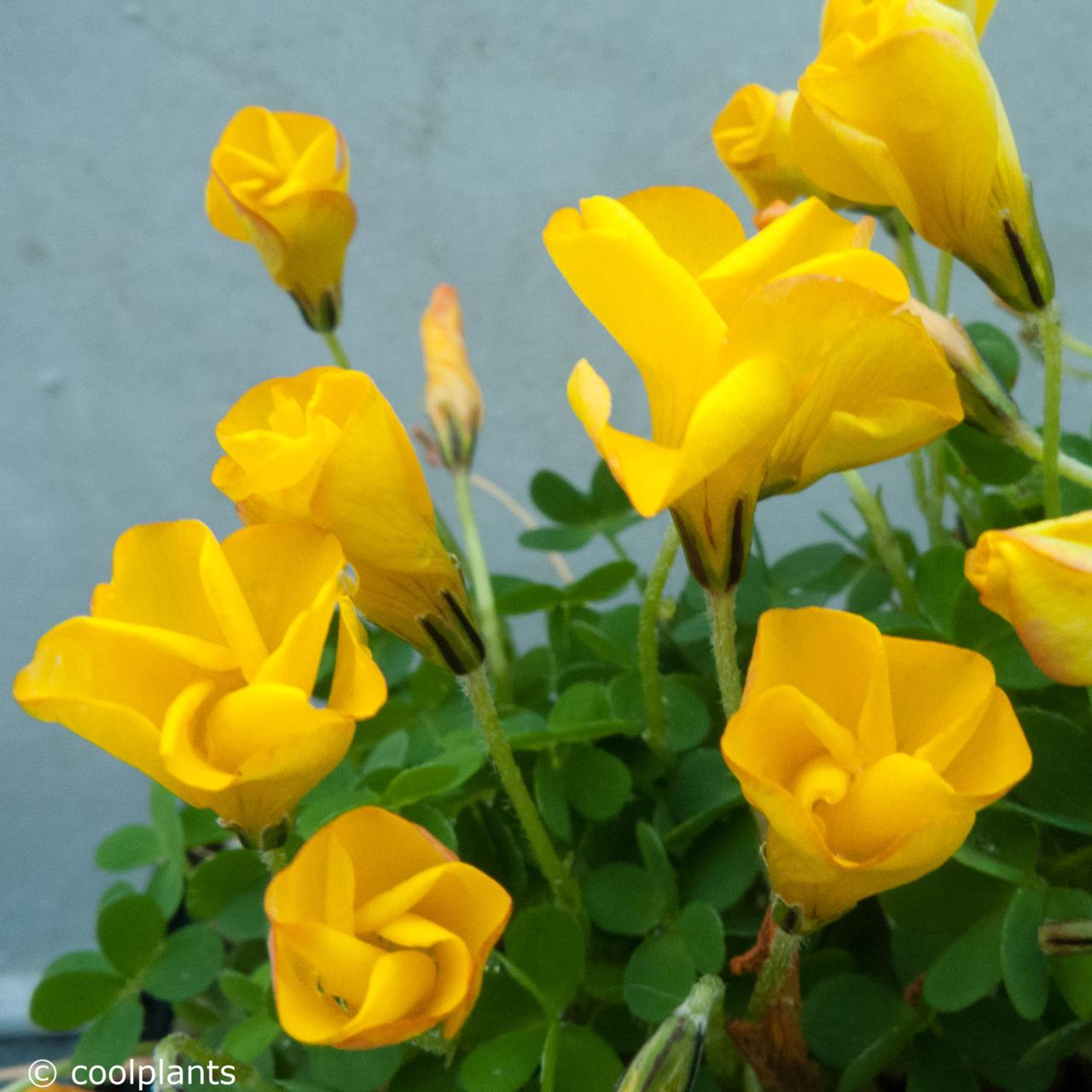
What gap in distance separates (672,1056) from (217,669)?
0.44ft

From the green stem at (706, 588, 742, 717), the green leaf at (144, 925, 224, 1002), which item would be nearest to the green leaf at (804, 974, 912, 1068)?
the green stem at (706, 588, 742, 717)

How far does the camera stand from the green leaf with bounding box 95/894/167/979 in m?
0.42

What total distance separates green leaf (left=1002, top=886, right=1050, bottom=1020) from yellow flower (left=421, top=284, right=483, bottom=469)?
269mm

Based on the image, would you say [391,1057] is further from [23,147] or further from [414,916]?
[23,147]

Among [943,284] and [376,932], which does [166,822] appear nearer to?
[376,932]

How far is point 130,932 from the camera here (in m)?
0.42

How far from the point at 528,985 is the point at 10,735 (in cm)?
87

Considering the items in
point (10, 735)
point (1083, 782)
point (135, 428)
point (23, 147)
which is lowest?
point (10, 735)

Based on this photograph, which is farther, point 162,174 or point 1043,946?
point 162,174

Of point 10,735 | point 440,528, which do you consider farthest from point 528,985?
point 10,735

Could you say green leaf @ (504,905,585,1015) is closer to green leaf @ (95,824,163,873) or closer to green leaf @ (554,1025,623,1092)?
green leaf @ (554,1025,623,1092)

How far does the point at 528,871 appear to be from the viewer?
388mm

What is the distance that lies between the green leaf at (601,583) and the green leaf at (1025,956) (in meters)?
0.20

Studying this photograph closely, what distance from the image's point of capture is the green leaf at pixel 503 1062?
0.99 feet
